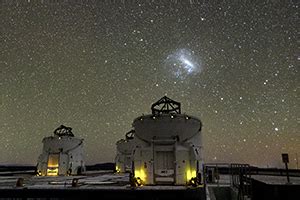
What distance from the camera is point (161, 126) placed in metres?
22.7

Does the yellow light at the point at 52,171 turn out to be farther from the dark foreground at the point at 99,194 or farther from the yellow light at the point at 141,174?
the dark foreground at the point at 99,194

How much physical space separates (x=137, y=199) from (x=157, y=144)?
21.5ft

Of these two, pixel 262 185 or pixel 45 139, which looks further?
pixel 45 139

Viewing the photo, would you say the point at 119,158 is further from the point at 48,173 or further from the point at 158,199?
the point at 158,199

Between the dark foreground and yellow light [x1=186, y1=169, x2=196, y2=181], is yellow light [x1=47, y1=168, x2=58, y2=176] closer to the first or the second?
the dark foreground

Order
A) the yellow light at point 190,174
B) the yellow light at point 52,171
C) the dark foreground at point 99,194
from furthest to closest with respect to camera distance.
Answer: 1. the yellow light at point 52,171
2. the yellow light at point 190,174
3. the dark foreground at point 99,194

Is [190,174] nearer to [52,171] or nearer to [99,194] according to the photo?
[99,194]

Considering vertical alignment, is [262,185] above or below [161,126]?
below

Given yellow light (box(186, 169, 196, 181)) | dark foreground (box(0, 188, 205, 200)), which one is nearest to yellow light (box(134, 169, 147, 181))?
yellow light (box(186, 169, 196, 181))

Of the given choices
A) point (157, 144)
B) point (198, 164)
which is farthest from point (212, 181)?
point (157, 144)

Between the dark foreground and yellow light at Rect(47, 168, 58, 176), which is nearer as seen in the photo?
the dark foreground

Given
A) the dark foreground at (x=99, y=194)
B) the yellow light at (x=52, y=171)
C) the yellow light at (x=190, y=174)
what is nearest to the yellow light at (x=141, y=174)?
the yellow light at (x=190, y=174)

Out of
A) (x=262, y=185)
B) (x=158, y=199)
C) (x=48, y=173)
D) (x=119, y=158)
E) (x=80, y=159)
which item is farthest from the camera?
(x=119, y=158)

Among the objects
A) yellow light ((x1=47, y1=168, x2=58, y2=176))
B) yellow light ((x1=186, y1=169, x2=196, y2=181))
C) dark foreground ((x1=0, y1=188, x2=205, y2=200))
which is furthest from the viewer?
yellow light ((x1=47, y1=168, x2=58, y2=176))
